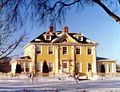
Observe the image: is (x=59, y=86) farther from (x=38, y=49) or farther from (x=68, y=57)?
(x=68, y=57)

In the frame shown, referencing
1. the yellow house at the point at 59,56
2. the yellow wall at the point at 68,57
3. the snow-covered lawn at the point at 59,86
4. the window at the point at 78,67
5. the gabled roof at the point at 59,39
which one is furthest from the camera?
the window at the point at 78,67

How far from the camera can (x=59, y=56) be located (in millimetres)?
40312

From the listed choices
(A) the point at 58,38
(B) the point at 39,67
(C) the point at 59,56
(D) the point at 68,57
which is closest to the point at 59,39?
(A) the point at 58,38

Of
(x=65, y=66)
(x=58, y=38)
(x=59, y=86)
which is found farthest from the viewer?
(x=65, y=66)

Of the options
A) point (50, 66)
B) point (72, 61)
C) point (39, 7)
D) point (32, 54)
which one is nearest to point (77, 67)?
point (72, 61)

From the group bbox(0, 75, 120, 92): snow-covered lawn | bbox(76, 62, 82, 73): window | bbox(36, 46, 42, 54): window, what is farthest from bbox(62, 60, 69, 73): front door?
bbox(0, 75, 120, 92): snow-covered lawn

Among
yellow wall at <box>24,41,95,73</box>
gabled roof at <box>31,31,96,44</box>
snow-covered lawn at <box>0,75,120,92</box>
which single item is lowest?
snow-covered lawn at <box>0,75,120,92</box>

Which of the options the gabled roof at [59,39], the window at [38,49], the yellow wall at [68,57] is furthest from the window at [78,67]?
the window at [38,49]

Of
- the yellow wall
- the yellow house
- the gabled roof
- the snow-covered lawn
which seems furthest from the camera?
the gabled roof

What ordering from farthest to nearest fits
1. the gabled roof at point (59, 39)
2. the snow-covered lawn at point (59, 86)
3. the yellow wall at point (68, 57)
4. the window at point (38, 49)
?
the gabled roof at point (59, 39), the yellow wall at point (68, 57), the window at point (38, 49), the snow-covered lawn at point (59, 86)

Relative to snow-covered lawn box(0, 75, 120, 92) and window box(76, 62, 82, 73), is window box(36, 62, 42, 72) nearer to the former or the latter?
snow-covered lawn box(0, 75, 120, 92)

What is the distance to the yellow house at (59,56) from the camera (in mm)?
39625

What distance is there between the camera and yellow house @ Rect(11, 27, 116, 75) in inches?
1560

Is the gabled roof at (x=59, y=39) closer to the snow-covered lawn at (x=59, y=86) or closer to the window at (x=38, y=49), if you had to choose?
the window at (x=38, y=49)
